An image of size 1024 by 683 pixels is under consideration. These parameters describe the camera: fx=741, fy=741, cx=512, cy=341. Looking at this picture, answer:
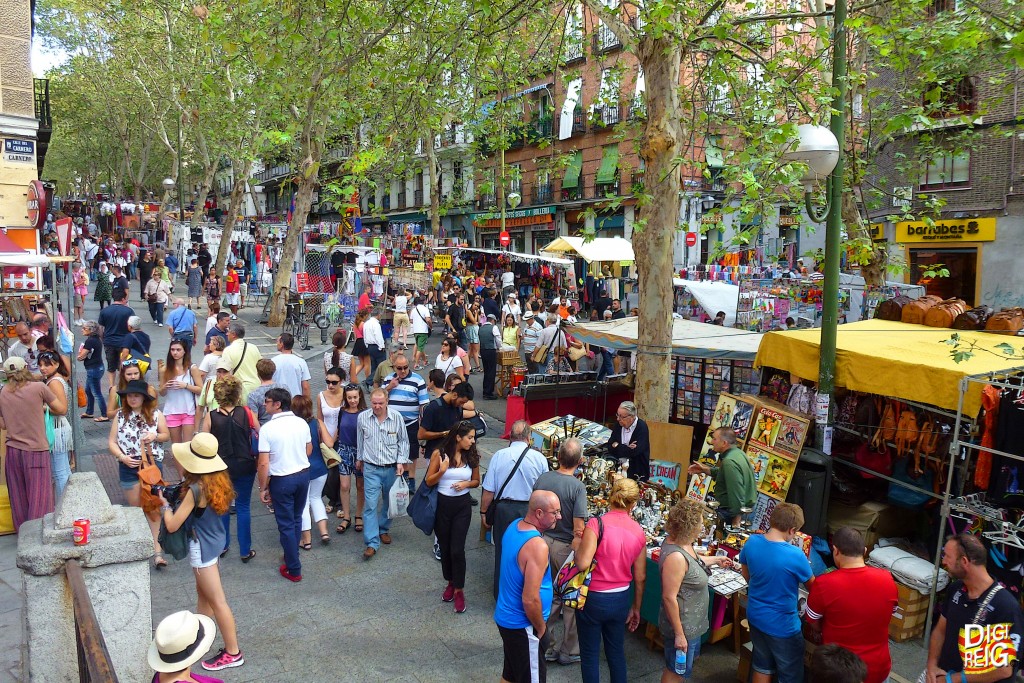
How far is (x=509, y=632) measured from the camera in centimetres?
431

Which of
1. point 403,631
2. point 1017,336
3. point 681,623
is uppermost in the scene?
point 1017,336

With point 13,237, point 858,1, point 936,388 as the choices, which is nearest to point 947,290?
point 858,1

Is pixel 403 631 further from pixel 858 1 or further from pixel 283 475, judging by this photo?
pixel 858 1

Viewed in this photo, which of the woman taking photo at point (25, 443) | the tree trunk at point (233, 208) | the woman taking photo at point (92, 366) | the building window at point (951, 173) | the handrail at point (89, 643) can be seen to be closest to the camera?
the handrail at point (89, 643)

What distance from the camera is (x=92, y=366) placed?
11.1 metres

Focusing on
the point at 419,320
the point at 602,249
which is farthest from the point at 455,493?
the point at 602,249

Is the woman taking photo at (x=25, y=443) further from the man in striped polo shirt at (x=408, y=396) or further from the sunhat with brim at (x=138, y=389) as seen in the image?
the man in striped polo shirt at (x=408, y=396)

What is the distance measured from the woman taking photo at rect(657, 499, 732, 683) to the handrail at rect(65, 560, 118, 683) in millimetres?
3022

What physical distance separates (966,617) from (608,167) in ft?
85.4

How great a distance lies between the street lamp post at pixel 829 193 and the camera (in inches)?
241

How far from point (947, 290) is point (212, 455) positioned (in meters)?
22.4

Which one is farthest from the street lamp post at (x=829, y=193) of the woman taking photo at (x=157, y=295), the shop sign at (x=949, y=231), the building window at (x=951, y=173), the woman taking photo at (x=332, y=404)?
the woman taking photo at (x=157, y=295)

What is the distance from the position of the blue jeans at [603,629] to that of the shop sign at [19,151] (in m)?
18.0

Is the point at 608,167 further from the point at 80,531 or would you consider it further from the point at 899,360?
the point at 80,531
